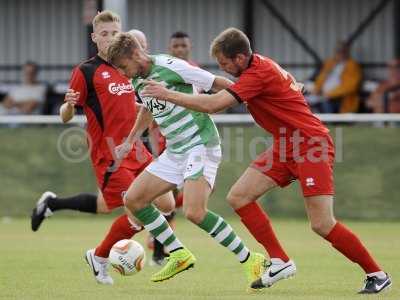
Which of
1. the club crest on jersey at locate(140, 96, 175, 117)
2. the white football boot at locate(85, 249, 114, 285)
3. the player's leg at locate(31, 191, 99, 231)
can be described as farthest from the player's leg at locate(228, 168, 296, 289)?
the player's leg at locate(31, 191, 99, 231)

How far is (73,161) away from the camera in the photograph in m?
17.1

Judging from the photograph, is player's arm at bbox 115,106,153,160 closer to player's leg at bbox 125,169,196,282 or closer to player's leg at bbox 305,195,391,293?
player's leg at bbox 125,169,196,282

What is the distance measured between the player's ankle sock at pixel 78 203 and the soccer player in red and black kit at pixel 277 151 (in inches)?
85.8

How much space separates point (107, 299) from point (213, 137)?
159 cm

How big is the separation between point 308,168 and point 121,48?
63.9 inches

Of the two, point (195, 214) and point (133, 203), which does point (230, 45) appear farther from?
point (133, 203)

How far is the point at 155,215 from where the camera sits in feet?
31.8

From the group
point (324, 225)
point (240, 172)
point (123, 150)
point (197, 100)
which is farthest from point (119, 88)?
point (240, 172)

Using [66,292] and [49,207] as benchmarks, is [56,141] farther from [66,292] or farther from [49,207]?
[66,292]

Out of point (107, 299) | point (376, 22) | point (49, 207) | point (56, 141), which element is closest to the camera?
point (107, 299)

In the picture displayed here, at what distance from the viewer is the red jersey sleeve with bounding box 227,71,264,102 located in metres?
9.01

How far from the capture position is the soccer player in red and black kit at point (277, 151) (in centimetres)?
902

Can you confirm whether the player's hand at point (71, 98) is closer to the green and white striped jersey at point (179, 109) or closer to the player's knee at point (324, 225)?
the green and white striped jersey at point (179, 109)

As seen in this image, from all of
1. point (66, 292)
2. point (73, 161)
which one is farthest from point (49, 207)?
point (73, 161)
